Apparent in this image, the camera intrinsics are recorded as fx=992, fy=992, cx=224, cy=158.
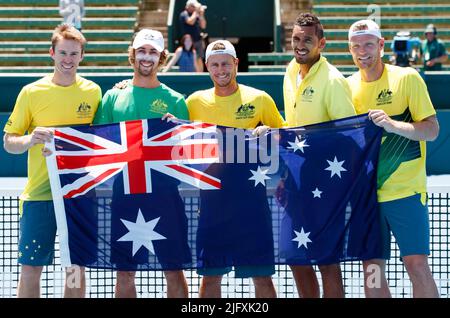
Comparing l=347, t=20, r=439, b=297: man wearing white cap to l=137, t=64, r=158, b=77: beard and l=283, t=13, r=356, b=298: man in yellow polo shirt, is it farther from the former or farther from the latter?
l=137, t=64, r=158, b=77: beard

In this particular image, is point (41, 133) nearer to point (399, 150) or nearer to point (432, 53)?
point (399, 150)

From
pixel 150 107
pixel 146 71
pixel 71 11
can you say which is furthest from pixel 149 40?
pixel 71 11

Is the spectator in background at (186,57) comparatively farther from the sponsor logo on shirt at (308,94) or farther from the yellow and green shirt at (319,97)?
the sponsor logo on shirt at (308,94)

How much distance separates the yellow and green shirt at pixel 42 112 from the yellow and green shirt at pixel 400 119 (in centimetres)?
189

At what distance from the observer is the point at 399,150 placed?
21.1 ft

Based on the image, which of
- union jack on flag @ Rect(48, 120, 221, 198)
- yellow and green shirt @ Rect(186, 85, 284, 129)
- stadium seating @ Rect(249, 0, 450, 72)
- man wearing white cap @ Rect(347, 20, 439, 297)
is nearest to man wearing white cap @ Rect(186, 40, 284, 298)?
yellow and green shirt @ Rect(186, 85, 284, 129)

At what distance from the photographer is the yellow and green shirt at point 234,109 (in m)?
6.64

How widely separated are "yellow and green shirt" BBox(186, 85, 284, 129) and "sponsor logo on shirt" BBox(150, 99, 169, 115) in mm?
277

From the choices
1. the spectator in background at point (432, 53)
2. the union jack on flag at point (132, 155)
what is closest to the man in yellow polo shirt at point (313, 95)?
the union jack on flag at point (132, 155)

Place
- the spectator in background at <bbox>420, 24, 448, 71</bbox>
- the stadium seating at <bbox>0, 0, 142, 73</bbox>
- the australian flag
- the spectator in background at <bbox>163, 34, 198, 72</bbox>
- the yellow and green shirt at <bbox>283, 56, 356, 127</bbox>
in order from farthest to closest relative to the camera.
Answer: the stadium seating at <bbox>0, 0, 142, 73</bbox> < the spectator in background at <bbox>163, 34, 198, 72</bbox> < the spectator in background at <bbox>420, 24, 448, 71</bbox> < the australian flag < the yellow and green shirt at <bbox>283, 56, 356, 127</bbox>

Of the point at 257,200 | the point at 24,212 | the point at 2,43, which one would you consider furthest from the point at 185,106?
the point at 2,43

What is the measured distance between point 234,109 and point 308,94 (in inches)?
20.3

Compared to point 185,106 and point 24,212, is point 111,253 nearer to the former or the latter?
point 24,212

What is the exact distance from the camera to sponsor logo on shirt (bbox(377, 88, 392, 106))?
6418 mm
